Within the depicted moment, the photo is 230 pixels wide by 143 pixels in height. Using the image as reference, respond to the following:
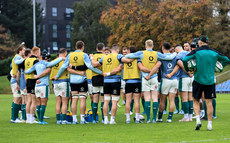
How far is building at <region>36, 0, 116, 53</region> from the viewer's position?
314 feet

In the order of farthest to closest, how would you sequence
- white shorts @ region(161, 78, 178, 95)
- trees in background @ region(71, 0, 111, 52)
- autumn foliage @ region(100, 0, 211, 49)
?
trees in background @ region(71, 0, 111, 52) < autumn foliage @ region(100, 0, 211, 49) < white shorts @ region(161, 78, 178, 95)

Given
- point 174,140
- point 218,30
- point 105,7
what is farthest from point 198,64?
point 105,7

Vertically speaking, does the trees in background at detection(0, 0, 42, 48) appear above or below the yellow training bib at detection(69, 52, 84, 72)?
above

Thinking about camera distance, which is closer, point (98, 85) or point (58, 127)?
point (58, 127)

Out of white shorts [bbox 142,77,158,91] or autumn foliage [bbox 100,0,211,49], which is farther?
autumn foliage [bbox 100,0,211,49]

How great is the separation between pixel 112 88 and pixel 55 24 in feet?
278

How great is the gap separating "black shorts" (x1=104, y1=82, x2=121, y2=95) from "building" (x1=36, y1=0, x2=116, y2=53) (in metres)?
82.6

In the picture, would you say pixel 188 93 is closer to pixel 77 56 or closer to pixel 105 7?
pixel 77 56

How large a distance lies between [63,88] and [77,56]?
1.14 m

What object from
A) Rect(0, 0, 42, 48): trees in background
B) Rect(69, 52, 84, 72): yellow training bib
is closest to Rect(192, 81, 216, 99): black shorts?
Rect(69, 52, 84, 72): yellow training bib

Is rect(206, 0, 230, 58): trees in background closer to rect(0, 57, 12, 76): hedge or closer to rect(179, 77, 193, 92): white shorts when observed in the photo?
rect(0, 57, 12, 76): hedge

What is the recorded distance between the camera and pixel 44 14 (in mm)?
95438

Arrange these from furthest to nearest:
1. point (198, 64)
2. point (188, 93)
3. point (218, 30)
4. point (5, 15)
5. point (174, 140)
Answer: point (5, 15), point (218, 30), point (188, 93), point (198, 64), point (174, 140)

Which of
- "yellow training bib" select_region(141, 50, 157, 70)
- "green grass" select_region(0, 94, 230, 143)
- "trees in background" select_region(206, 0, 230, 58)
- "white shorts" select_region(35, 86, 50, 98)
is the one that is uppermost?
"trees in background" select_region(206, 0, 230, 58)
